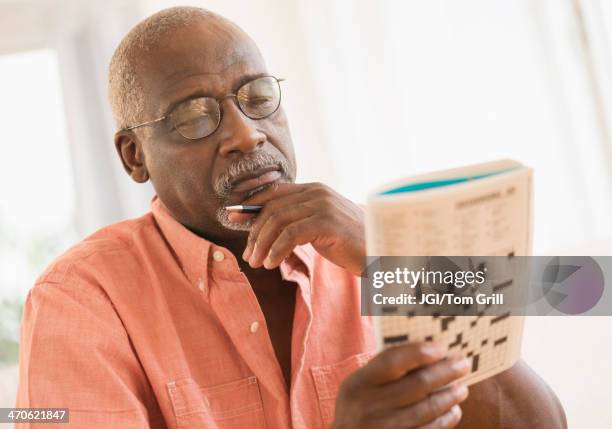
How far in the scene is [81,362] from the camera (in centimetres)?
120

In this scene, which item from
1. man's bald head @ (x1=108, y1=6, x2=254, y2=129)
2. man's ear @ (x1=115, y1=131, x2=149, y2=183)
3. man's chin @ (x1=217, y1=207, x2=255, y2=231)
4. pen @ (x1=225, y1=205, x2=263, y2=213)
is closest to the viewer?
pen @ (x1=225, y1=205, x2=263, y2=213)

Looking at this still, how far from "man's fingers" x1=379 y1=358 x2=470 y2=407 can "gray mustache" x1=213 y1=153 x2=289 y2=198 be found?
2.20 feet

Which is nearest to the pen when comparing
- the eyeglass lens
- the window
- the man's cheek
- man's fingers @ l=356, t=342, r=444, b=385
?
the man's cheek

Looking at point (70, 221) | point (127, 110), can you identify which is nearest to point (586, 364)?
point (127, 110)

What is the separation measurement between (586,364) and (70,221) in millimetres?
3070

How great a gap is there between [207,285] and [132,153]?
448 mm

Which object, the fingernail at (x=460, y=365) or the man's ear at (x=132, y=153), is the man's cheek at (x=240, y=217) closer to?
the man's ear at (x=132, y=153)

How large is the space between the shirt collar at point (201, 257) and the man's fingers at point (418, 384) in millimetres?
628

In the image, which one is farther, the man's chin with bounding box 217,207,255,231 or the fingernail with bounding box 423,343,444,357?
the man's chin with bounding box 217,207,255,231

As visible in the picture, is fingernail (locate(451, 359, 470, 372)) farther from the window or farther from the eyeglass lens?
the window

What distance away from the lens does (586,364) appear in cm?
144

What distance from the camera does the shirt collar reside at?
140cm

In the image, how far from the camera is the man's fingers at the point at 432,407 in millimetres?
821

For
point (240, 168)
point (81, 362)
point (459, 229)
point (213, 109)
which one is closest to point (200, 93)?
point (213, 109)
